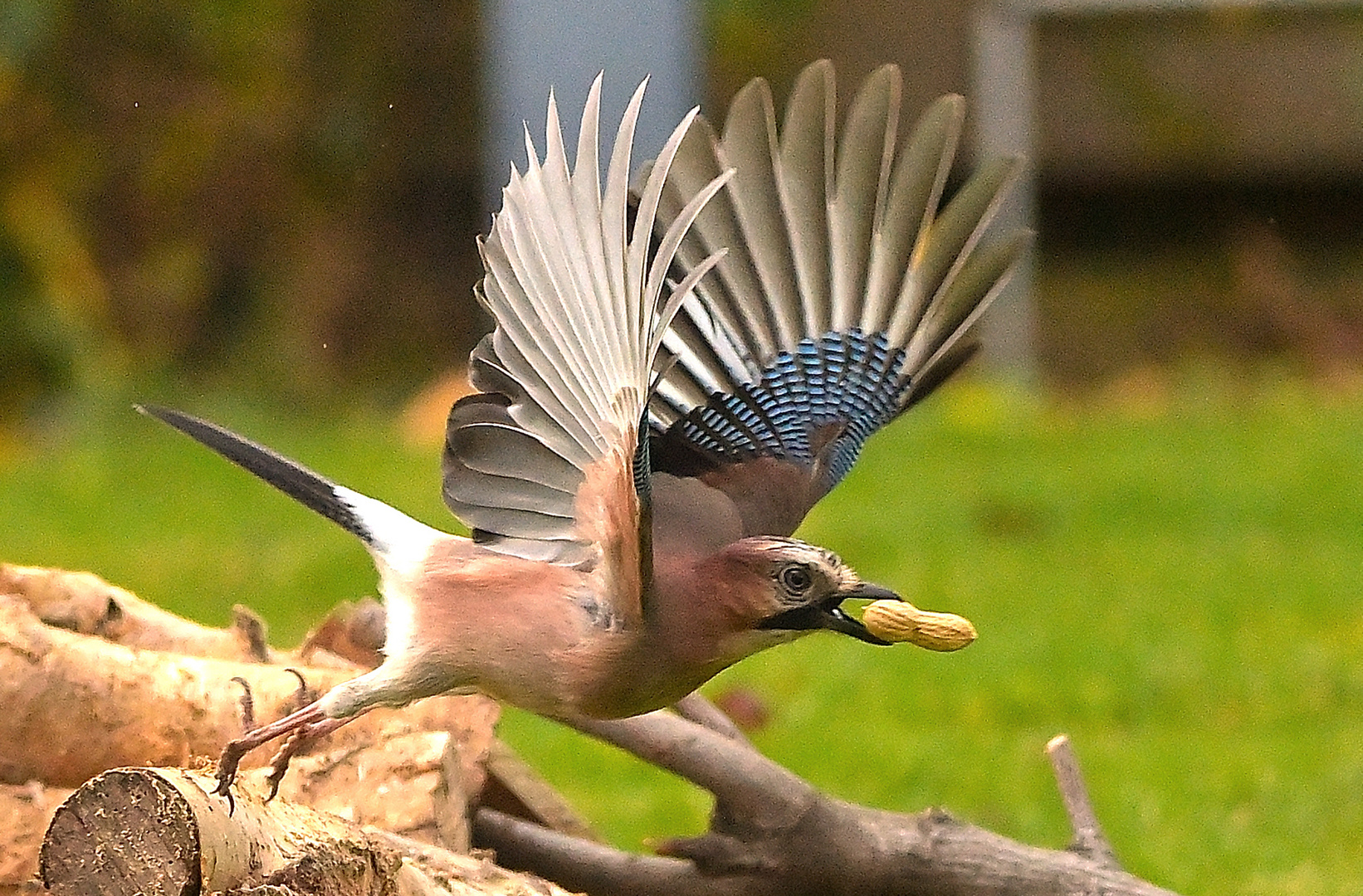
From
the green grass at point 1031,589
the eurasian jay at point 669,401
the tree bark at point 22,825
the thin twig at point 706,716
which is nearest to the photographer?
the eurasian jay at point 669,401

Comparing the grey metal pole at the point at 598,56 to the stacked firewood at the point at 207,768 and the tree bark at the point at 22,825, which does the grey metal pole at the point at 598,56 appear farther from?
the tree bark at the point at 22,825

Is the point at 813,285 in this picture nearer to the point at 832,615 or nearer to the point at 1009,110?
the point at 832,615

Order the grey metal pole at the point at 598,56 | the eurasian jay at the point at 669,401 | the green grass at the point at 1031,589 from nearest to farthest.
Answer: the eurasian jay at the point at 669,401
the green grass at the point at 1031,589
the grey metal pole at the point at 598,56

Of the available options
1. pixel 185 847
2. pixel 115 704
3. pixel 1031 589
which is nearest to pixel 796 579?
pixel 185 847

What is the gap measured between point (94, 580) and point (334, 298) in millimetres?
8021

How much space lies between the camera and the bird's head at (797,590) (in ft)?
10.0

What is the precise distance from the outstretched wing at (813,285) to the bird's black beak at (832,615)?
57cm

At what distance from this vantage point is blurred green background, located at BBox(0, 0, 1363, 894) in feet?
18.0

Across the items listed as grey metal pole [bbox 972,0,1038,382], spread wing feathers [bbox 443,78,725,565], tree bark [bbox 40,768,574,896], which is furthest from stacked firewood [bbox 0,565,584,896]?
grey metal pole [bbox 972,0,1038,382]

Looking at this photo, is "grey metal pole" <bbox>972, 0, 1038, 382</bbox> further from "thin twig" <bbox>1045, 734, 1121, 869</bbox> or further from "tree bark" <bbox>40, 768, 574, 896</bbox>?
"tree bark" <bbox>40, 768, 574, 896</bbox>

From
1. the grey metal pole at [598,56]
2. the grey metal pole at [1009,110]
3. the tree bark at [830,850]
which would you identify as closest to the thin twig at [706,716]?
the tree bark at [830,850]

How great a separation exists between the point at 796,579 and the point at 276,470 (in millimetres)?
1028

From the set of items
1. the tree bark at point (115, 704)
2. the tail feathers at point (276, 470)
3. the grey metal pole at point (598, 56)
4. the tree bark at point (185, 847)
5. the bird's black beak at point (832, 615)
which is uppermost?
the grey metal pole at point (598, 56)

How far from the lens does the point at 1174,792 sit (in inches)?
198
